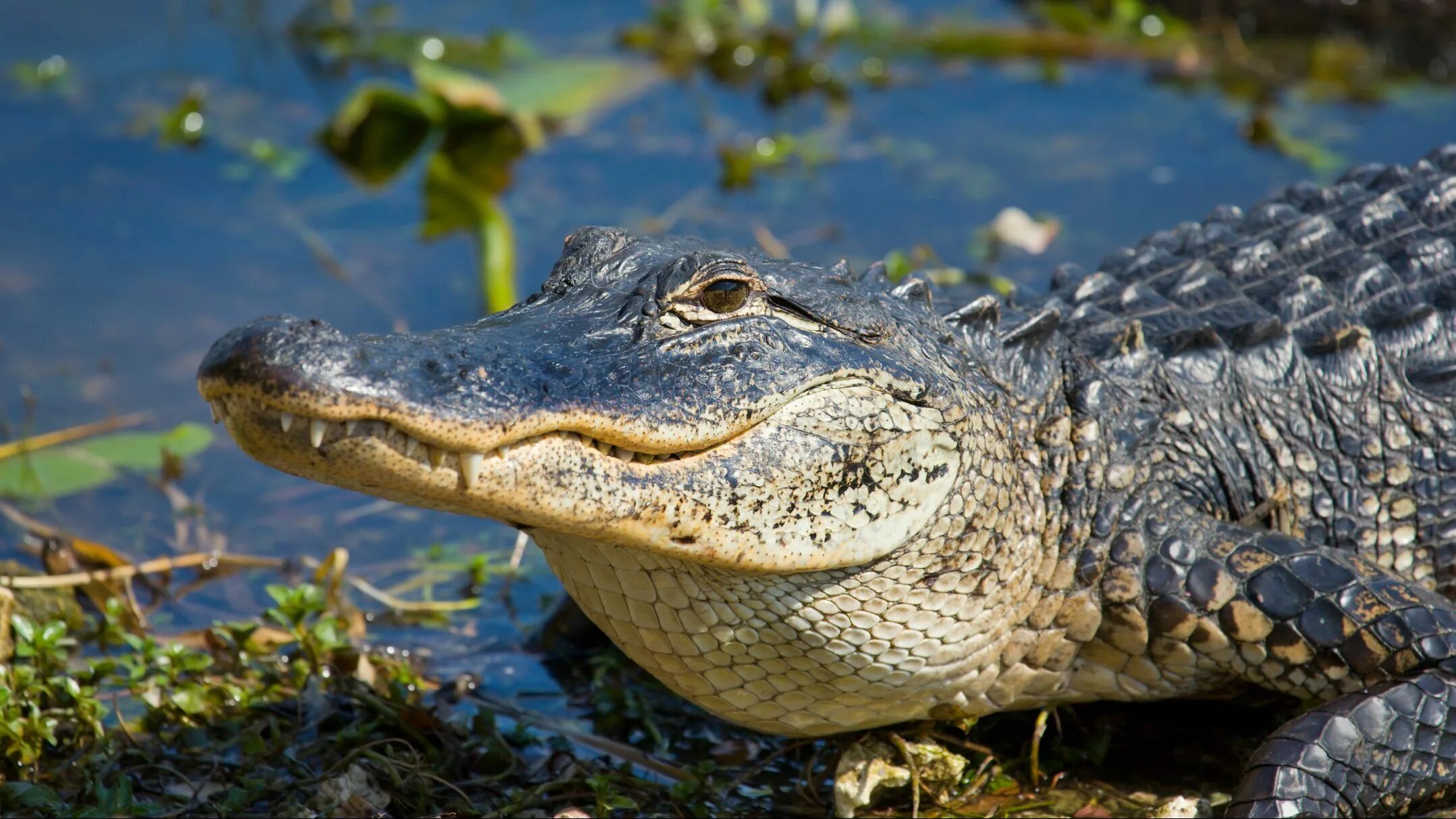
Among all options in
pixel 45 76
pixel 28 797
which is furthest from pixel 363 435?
pixel 45 76

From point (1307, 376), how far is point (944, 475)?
1.21 meters

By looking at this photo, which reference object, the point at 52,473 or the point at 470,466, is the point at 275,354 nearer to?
the point at 470,466

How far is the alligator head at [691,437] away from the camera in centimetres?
237

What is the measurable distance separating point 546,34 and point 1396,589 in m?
6.44

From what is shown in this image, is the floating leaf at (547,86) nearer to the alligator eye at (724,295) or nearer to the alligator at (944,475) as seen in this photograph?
the alligator at (944,475)

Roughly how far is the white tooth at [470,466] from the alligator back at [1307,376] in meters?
1.65

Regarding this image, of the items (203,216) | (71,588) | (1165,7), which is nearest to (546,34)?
(203,216)

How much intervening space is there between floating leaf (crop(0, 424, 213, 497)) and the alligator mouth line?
2.67 meters

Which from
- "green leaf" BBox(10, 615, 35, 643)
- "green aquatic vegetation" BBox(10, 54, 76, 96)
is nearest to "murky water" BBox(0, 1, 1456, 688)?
"green aquatic vegetation" BBox(10, 54, 76, 96)

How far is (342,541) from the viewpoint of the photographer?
4.64 m

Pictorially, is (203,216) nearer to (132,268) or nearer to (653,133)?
(132,268)

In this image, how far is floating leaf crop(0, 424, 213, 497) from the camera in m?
4.76

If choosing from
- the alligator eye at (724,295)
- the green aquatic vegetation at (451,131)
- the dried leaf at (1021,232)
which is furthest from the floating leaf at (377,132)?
the alligator eye at (724,295)

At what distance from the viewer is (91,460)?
490 centimetres
